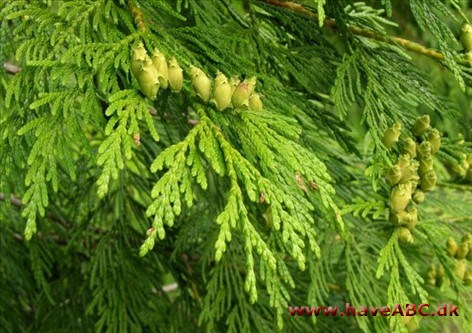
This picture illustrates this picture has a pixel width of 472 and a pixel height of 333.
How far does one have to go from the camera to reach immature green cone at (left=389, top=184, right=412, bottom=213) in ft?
4.42

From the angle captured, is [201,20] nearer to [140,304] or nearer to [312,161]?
[312,161]

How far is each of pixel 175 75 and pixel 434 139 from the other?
60cm

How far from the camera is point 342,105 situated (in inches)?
55.6

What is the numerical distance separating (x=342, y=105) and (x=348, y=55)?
0.15 metres

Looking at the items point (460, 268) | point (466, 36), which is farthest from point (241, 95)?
point (460, 268)

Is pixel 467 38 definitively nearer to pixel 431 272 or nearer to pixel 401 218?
pixel 401 218

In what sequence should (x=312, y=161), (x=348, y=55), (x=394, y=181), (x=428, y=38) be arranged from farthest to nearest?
(x=428, y=38), (x=348, y=55), (x=394, y=181), (x=312, y=161)

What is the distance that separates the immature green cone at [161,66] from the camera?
3.81ft

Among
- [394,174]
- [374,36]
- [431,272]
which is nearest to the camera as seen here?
[394,174]

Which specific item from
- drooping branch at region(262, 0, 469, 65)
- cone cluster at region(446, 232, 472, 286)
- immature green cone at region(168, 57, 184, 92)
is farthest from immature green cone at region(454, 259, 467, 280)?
immature green cone at region(168, 57, 184, 92)

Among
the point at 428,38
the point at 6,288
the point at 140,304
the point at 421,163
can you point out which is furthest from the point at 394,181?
the point at 428,38

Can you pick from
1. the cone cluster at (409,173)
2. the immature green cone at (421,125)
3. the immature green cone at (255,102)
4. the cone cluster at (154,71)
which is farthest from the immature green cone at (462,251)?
the cone cluster at (154,71)

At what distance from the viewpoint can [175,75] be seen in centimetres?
118

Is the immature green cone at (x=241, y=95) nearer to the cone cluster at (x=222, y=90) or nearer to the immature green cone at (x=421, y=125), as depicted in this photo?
the cone cluster at (x=222, y=90)
